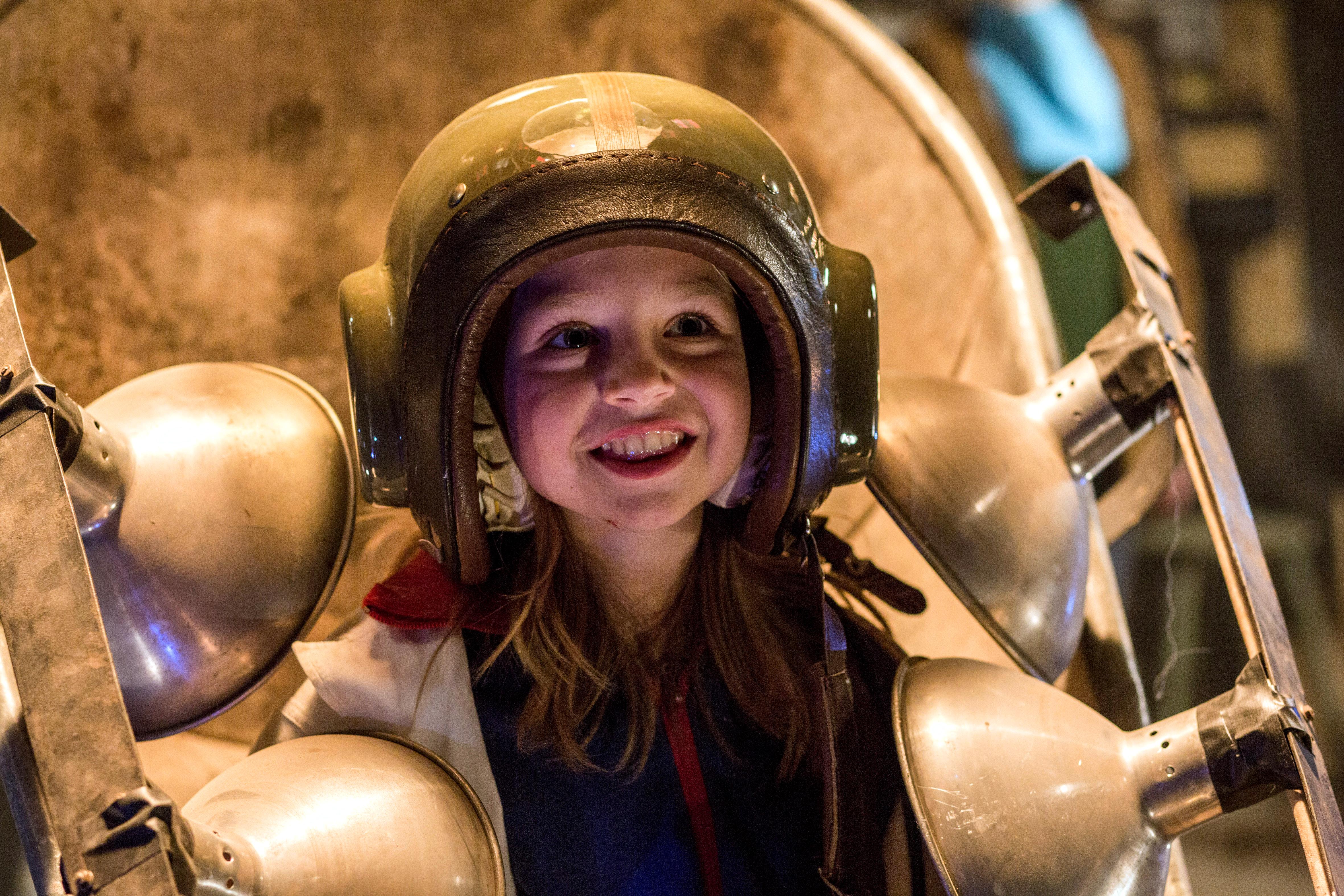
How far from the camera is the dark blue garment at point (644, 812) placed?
0.84 m

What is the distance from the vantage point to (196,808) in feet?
2.33

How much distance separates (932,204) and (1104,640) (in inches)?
20.1

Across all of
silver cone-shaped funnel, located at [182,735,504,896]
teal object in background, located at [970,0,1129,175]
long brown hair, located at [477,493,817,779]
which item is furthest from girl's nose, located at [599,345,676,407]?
teal object in background, located at [970,0,1129,175]

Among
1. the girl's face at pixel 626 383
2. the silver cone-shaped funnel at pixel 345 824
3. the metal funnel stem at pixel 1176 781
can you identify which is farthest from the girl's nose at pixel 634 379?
the metal funnel stem at pixel 1176 781

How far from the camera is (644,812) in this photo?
0.86m

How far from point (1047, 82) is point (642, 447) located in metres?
1.79

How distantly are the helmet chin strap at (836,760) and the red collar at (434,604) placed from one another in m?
0.24

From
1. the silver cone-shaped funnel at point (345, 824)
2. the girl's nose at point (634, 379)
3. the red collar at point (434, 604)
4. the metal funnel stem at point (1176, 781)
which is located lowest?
the metal funnel stem at point (1176, 781)

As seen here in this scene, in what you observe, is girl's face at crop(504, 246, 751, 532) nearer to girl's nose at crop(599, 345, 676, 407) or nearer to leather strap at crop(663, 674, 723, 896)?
girl's nose at crop(599, 345, 676, 407)

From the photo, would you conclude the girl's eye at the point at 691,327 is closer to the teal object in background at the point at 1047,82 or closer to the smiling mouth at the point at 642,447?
the smiling mouth at the point at 642,447

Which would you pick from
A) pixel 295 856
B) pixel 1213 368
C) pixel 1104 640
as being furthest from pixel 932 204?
pixel 1213 368

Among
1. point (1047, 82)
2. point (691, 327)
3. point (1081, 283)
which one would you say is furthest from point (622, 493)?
point (1047, 82)

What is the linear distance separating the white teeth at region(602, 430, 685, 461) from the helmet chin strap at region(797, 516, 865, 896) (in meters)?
0.17

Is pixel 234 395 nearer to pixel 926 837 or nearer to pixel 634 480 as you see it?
pixel 634 480
